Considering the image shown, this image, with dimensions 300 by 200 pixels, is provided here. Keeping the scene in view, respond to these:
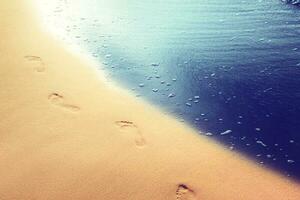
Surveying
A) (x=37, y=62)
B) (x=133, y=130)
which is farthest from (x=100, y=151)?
(x=37, y=62)

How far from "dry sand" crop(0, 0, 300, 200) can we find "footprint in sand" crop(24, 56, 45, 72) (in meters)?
0.03

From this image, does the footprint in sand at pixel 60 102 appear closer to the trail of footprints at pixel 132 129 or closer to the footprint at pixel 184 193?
the trail of footprints at pixel 132 129

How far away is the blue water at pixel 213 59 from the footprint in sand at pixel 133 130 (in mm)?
454

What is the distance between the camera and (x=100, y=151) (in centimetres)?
316

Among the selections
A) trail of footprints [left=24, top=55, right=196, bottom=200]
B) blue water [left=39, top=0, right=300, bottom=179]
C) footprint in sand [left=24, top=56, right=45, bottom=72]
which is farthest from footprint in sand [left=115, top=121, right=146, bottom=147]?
footprint in sand [left=24, top=56, right=45, bottom=72]

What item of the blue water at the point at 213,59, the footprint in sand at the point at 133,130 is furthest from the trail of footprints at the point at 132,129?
the blue water at the point at 213,59

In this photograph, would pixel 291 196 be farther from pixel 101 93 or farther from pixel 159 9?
pixel 159 9

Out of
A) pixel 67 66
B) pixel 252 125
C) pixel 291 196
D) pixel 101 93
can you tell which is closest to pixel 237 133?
pixel 252 125

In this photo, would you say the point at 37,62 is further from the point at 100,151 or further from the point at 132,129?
the point at 100,151

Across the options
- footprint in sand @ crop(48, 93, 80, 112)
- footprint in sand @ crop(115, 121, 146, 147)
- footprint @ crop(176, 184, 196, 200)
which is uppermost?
footprint in sand @ crop(48, 93, 80, 112)

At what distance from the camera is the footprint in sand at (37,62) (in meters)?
4.23

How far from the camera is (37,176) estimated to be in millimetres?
2879

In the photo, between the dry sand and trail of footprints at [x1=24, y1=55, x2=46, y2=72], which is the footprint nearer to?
the dry sand

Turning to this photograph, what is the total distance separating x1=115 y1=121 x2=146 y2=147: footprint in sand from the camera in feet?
10.9
